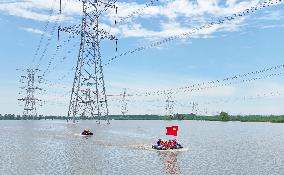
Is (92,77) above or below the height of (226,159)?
above

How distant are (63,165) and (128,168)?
10024mm

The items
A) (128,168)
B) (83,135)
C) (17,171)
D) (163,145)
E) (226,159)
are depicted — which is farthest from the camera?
(83,135)

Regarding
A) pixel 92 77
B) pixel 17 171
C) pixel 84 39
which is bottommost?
pixel 17 171

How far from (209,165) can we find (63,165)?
21.5 meters

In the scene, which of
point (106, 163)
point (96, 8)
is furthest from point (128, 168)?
point (96, 8)

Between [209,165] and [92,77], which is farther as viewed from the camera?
[92,77]

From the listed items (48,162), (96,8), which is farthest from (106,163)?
(96,8)

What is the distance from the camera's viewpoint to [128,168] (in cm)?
5906

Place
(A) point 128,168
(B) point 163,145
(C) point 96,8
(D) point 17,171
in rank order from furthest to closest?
1. (C) point 96,8
2. (B) point 163,145
3. (A) point 128,168
4. (D) point 17,171

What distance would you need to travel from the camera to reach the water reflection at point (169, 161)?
58.6 metres

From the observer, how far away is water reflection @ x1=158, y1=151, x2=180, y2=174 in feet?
192

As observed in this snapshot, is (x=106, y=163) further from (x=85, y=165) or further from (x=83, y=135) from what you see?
(x=83, y=135)

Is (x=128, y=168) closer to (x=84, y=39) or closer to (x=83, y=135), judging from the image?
(x=83, y=135)

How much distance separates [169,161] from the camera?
6788 cm
